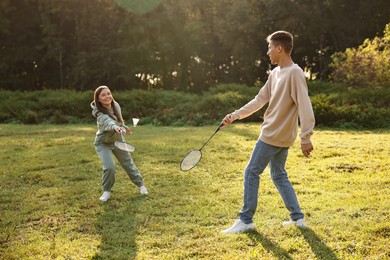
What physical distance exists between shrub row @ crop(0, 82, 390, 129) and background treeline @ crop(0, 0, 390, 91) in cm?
1051

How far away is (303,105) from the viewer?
4.43 meters

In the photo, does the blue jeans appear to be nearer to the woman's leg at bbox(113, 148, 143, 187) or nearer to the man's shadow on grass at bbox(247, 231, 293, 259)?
the man's shadow on grass at bbox(247, 231, 293, 259)

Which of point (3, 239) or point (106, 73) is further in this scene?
point (106, 73)

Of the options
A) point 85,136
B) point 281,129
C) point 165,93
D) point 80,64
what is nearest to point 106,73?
point 80,64

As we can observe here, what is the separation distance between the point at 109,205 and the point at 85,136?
26.2ft

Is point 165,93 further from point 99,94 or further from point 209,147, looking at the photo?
point 99,94

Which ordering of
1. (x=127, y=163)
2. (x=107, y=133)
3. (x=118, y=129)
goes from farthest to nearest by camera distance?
(x=127, y=163) → (x=107, y=133) → (x=118, y=129)

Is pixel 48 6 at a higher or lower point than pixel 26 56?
higher

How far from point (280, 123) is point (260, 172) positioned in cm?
59

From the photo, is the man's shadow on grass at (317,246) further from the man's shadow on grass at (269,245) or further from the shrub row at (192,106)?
the shrub row at (192,106)

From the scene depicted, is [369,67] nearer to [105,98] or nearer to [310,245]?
[105,98]

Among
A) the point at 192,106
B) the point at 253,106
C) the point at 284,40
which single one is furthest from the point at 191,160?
the point at 192,106

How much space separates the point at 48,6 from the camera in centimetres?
3269

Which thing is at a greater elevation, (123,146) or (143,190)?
(123,146)
